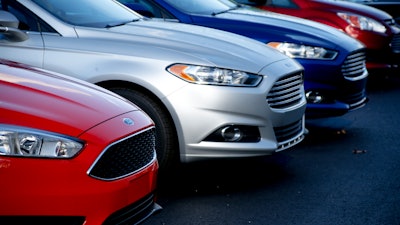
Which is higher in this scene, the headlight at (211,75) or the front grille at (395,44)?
the headlight at (211,75)

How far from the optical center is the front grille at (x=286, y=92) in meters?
6.66

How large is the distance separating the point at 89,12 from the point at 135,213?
299cm

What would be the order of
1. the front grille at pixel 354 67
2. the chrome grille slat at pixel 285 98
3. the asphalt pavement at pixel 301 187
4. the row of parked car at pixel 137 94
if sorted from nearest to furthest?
the row of parked car at pixel 137 94, the asphalt pavement at pixel 301 187, the chrome grille slat at pixel 285 98, the front grille at pixel 354 67

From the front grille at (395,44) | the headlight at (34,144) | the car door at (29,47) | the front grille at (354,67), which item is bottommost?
the front grille at (395,44)

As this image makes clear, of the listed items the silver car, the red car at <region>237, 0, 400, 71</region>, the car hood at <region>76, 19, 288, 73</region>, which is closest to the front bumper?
the silver car

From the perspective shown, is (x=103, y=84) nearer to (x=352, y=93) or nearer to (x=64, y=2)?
(x=64, y=2)

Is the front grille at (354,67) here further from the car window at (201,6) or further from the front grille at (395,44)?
the front grille at (395,44)

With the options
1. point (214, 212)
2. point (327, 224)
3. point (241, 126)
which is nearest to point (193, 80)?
point (241, 126)

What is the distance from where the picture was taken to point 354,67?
9.09m

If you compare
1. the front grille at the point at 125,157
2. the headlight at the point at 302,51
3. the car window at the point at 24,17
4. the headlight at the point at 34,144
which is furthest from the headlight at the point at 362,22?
the headlight at the point at 34,144

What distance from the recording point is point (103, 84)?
21.2ft

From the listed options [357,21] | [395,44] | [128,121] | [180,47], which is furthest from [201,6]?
[128,121]

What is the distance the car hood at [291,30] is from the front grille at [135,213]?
4192 millimetres

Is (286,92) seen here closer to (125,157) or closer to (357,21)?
(125,157)
